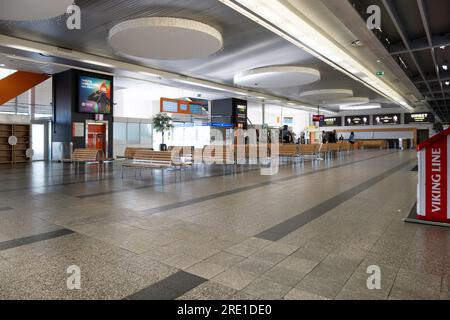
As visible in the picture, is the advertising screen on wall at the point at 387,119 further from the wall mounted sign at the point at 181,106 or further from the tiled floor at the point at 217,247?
the tiled floor at the point at 217,247

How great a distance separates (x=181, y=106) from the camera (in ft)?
58.8

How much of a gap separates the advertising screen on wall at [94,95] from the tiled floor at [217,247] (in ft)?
28.3

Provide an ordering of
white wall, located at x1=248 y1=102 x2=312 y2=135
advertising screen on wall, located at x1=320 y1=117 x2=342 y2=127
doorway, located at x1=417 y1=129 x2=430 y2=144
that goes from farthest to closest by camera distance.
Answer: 1. white wall, located at x1=248 y1=102 x2=312 y2=135
2. advertising screen on wall, located at x1=320 y1=117 x2=342 y2=127
3. doorway, located at x1=417 y1=129 x2=430 y2=144

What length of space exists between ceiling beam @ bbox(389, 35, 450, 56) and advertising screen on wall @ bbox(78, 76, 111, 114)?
451 inches

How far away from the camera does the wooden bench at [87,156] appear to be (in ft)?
31.9

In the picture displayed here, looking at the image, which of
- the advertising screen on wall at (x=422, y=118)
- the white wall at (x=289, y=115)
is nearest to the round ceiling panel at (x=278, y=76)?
the advertising screen on wall at (x=422, y=118)

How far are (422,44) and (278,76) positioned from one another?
522cm

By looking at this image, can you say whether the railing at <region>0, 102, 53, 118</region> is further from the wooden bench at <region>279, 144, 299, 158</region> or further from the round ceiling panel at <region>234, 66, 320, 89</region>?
the wooden bench at <region>279, 144, 299, 158</region>

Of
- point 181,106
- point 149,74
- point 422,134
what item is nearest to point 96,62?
point 149,74

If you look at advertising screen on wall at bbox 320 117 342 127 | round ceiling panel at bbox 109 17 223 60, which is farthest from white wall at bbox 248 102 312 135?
round ceiling panel at bbox 109 17 223 60

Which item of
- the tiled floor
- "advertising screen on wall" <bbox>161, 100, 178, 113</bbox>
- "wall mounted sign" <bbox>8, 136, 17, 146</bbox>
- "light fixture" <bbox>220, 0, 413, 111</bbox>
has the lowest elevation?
the tiled floor

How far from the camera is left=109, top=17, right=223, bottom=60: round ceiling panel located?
8.01 meters

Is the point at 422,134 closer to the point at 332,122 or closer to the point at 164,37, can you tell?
the point at 332,122
